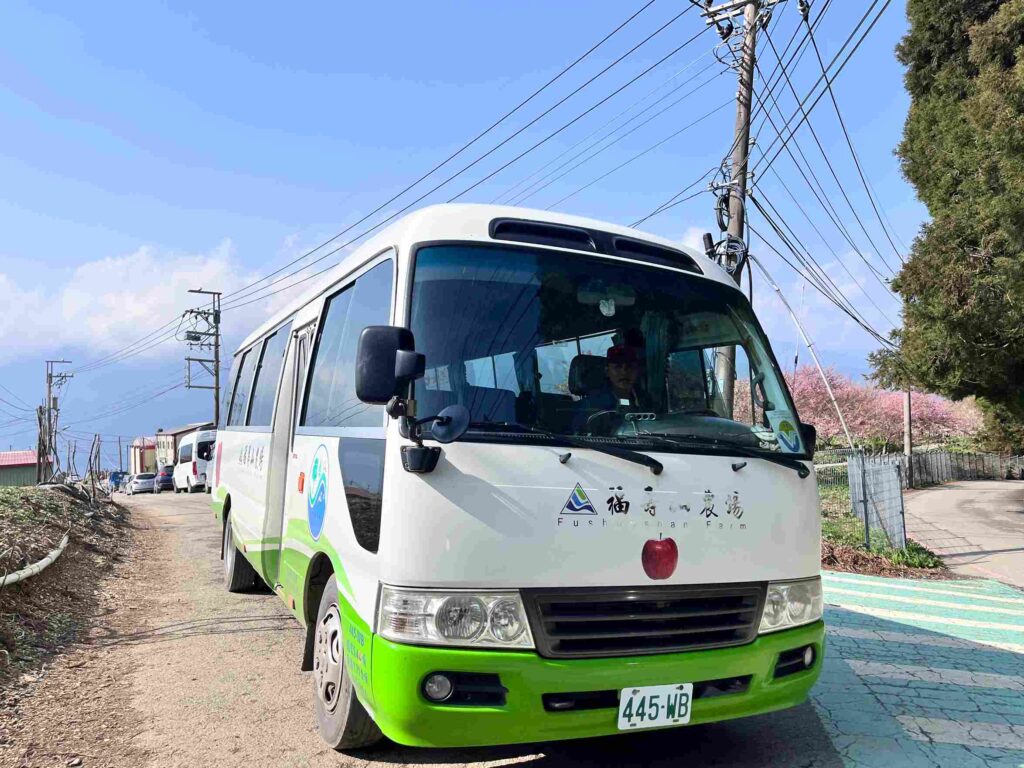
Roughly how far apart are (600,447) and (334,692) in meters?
1.91

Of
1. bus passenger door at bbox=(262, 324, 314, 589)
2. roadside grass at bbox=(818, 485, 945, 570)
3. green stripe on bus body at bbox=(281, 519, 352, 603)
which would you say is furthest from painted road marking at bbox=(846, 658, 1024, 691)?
roadside grass at bbox=(818, 485, 945, 570)

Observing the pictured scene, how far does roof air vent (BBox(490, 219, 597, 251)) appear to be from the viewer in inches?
153

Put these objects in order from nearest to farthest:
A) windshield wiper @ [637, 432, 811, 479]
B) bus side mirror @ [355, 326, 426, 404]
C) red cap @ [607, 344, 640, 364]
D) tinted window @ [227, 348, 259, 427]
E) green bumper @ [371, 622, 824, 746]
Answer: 1. green bumper @ [371, 622, 824, 746]
2. bus side mirror @ [355, 326, 426, 404]
3. windshield wiper @ [637, 432, 811, 479]
4. red cap @ [607, 344, 640, 364]
5. tinted window @ [227, 348, 259, 427]

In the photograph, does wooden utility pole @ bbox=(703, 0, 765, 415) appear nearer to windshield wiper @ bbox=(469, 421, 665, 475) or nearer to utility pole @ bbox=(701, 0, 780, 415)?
utility pole @ bbox=(701, 0, 780, 415)

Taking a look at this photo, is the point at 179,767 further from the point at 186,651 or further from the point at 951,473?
the point at 951,473

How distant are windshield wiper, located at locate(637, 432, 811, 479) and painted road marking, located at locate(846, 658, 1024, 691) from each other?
265 centimetres

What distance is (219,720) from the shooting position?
464 centimetres

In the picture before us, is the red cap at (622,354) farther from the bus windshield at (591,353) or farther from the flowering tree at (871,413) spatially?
the flowering tree at (871,413)

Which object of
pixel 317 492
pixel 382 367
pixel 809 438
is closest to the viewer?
pixel 382 367

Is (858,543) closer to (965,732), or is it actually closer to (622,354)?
(965,732)

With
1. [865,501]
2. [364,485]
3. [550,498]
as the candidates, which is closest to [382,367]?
[364,485]

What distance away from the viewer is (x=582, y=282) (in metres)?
3.94

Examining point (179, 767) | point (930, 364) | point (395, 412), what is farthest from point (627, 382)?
point (930, 364)

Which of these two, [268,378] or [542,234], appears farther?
[268,378]
